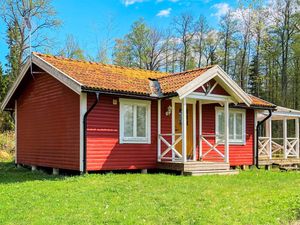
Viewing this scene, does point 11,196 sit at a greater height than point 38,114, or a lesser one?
lesser

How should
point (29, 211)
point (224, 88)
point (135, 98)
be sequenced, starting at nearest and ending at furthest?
point (29, 211)
point (135, 98)
point (224, 88)

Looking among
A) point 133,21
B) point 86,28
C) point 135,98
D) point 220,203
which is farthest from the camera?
point 133,21

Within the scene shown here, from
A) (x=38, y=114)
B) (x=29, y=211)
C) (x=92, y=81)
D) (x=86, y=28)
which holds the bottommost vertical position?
(x=29, y=211)

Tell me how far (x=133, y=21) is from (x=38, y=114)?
29.1 metres

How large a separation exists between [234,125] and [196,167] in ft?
15.0

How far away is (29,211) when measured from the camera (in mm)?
8375

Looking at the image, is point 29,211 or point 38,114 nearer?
point 29,211

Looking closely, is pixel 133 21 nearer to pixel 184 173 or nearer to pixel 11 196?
pixel 184 173

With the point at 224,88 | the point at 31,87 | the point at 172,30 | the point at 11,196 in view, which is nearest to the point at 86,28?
the point at 172,30

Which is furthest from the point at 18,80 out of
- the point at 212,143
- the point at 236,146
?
the point at 236,146

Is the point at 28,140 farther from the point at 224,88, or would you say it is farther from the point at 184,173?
the point at 224,88

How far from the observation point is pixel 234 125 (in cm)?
1791

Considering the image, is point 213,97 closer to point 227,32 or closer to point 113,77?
point 113,77

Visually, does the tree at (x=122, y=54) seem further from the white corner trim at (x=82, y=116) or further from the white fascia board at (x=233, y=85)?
the white corner trim at (x=82, y=116)
